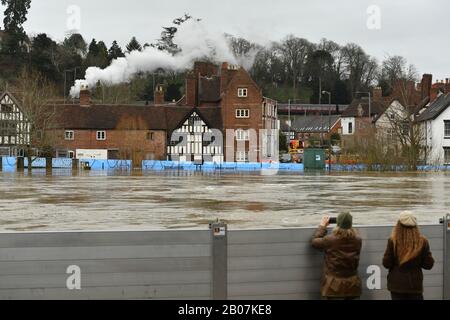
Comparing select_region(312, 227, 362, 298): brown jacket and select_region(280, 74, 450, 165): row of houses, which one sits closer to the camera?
select_region(312, 227, 362, 298): brown jacket

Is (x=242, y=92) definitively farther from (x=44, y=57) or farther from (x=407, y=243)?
(x=407, y=243)

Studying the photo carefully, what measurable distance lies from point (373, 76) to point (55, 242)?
13765cm

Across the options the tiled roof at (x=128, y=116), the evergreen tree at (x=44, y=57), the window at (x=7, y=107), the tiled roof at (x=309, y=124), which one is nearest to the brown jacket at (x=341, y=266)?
the tiled roof at (x=128, y=116)

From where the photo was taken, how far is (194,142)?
82.0m

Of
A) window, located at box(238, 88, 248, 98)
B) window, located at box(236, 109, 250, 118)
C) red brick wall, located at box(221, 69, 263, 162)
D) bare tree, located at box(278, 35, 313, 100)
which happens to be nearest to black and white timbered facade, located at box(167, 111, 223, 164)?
red brick wall, located at box(221, 69, 263, 162)

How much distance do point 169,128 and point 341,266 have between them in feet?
251

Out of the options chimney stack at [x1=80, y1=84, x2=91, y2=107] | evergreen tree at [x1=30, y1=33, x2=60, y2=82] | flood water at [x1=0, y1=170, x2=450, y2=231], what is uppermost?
evergreen tree at [x1=30, y1=33, x2=60, y2=82]

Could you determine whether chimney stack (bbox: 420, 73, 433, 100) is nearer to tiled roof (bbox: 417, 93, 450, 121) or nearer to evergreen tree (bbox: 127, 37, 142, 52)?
tiled roof (bbox: 417, 93, 450, 121)

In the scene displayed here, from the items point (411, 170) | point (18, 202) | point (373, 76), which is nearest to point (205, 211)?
point (18, 202)

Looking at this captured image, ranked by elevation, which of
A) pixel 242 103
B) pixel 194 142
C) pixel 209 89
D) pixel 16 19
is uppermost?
pixel 16 19

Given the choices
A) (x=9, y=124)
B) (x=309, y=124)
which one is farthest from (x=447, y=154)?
(x=309, y=124)

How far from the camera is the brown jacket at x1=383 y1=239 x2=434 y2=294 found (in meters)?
7.49

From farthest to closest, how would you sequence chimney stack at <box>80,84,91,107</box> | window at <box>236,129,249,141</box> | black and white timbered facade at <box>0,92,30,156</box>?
chimney stack at <box>80,84,91,107</box> → window at <box>236,129,249,141</box> → black and white timbered facade at <box>0,92,30,156</box>

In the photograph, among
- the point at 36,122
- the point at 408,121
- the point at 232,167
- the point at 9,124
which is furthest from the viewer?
the point at 9,124
